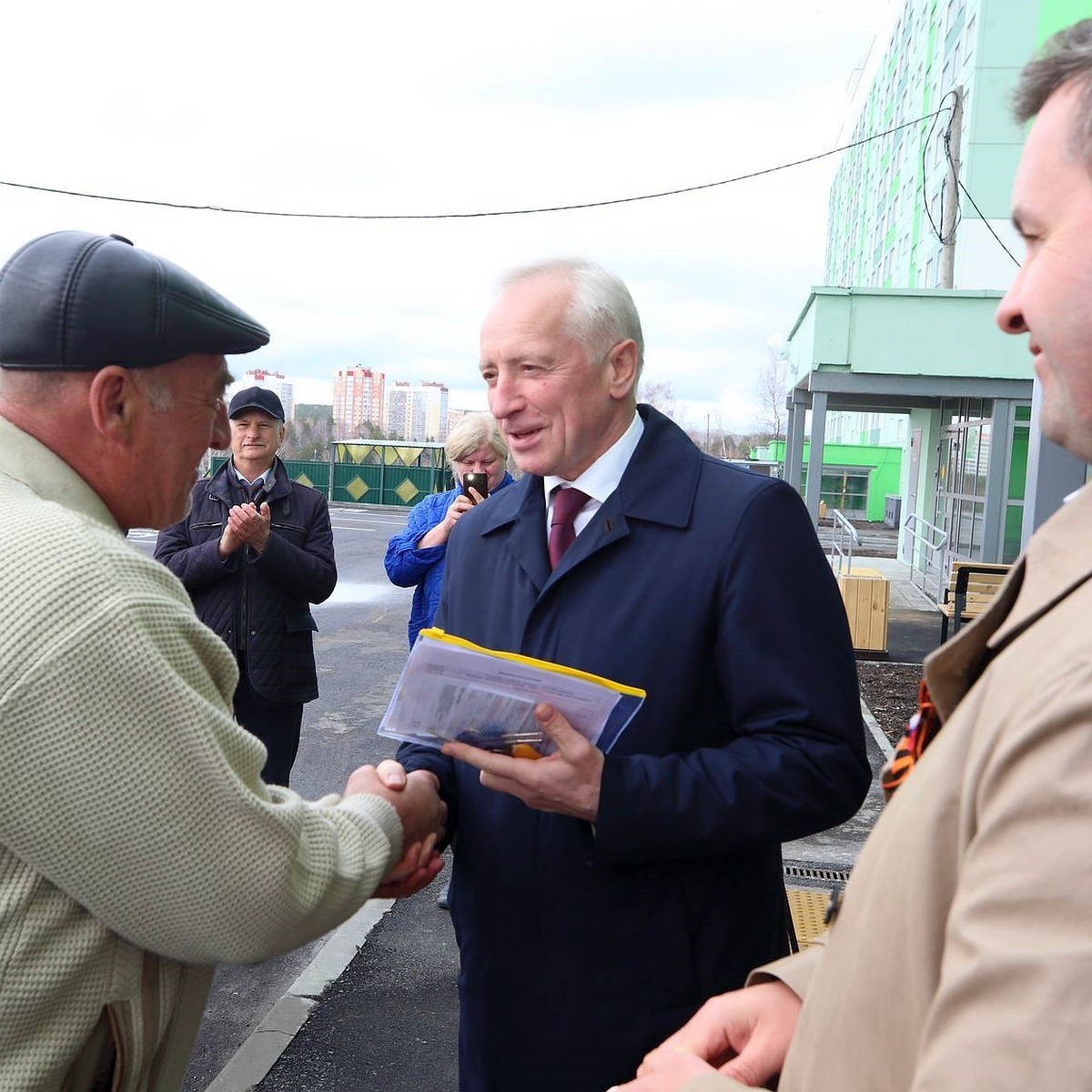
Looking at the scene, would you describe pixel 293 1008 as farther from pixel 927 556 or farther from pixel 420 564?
pixel 927 556

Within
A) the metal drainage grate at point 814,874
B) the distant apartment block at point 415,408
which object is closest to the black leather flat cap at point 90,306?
the metal drainage grate at point 814,874

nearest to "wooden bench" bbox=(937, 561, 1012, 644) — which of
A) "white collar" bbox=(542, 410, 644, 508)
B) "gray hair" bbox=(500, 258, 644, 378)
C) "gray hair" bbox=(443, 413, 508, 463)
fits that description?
"gray hair" bbox=(443, 413, 508, 463)

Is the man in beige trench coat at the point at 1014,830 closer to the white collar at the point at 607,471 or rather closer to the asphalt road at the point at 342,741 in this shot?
the white collar at the point at 607,471

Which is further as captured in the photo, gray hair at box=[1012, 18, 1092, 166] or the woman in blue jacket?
the woman in blue jacket

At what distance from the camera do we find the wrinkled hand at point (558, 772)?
195cm

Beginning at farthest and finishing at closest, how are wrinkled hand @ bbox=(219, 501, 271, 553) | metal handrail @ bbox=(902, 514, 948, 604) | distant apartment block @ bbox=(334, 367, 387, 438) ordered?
distant apartment block @ bbox=(334, 367, 387, 438) < metal handrail @ bbox=(902, 514, 948, 604) < wrinkled hand @ bbox=(219, 501, 271, 553)

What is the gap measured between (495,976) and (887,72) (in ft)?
169

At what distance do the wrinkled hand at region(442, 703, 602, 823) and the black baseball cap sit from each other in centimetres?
359

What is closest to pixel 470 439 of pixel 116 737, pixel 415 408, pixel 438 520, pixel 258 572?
pixel 438 520

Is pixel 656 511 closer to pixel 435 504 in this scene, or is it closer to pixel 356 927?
pixel 356 927

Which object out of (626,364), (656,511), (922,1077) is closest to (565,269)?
(626,364)

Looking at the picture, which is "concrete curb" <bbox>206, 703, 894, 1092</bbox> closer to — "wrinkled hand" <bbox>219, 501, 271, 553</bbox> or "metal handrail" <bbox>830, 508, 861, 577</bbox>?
"wrinkled hand" <bbox>219, 501, 271, 553</bbox>

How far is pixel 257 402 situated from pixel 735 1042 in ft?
14.4

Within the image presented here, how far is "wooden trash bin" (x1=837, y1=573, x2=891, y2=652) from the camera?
37.6ft
